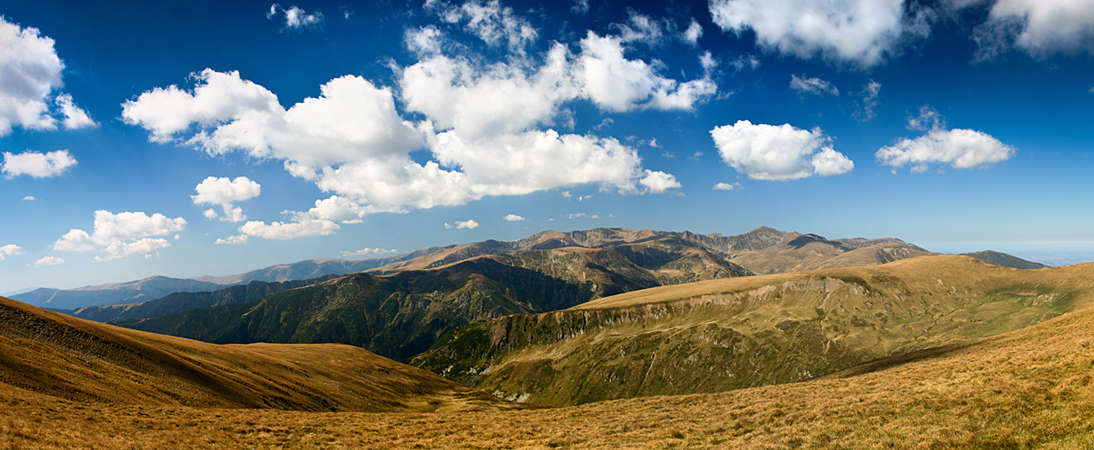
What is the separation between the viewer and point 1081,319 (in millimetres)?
58875

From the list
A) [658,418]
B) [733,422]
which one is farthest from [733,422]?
[658,418]

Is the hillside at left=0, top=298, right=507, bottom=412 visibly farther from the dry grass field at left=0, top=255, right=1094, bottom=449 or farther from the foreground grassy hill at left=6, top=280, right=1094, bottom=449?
the foreground grassy hill at left=6, top=280, right=1094, bottom=449

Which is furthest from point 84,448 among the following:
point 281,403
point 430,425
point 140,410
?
point 281,403

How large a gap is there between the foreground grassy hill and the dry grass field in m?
0.12

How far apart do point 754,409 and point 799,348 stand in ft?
625

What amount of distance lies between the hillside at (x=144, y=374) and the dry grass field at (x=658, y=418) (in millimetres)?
406

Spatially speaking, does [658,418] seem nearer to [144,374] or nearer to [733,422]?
[733,422]

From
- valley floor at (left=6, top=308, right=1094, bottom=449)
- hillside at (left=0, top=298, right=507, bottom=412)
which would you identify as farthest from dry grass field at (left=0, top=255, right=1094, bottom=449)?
hillside at (left=0, top=298, right=507, bottom=412)

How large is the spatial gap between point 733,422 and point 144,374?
72.1 metres

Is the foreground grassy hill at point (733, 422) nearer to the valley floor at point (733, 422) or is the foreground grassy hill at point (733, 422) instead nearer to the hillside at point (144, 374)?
the valley floor at point (733, 422)

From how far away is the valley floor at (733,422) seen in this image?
22844 mm

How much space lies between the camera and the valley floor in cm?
2284

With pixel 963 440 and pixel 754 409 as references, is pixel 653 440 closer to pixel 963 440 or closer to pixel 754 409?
pixel 754 409

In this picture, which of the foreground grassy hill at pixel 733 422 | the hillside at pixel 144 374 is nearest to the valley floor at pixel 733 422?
the foreground grassy hill at pixel 733 422
